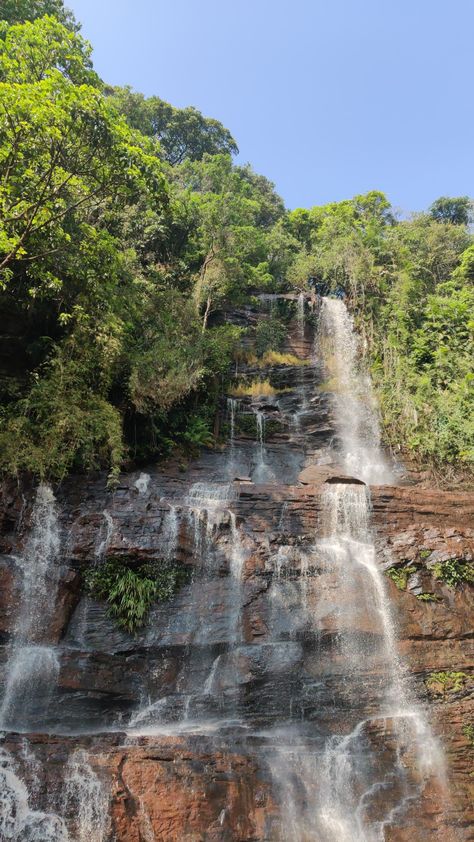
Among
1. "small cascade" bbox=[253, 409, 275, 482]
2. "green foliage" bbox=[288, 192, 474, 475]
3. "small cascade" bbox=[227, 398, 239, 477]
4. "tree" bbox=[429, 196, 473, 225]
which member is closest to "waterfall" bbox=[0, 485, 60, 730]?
"small cascade" bbox=[227, 398, 239, 477]

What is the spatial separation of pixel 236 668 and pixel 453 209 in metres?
28.5

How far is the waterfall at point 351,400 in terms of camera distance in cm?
1517

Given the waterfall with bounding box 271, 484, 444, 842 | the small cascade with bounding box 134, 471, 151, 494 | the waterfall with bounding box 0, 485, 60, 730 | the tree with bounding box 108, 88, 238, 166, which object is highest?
the tree with bounding box 108, 88, 238, 166

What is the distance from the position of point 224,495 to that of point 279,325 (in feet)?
34.0

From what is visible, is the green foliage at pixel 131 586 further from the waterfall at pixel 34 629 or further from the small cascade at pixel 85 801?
the small cascade at pixel 85 801

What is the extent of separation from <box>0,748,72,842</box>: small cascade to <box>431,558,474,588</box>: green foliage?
766 centimetres

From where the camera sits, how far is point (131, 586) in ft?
31.4

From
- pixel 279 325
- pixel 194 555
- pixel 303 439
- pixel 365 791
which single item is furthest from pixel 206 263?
pixel 365 791

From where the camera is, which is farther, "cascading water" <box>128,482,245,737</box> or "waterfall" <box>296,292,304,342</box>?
"waterfall" <box>296,292,304,342</box>

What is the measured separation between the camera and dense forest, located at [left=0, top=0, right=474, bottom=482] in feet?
32.7

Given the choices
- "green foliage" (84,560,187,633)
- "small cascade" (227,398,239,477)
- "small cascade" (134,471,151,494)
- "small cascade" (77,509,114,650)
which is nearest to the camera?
"small cascade" (77,509,114,650)

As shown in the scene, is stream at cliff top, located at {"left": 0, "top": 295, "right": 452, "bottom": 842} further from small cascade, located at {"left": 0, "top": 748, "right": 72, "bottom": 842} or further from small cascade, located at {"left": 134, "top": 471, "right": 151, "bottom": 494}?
small cascade, located at {"left": 134, "top": 471, "right": 151, "bottom": 494}

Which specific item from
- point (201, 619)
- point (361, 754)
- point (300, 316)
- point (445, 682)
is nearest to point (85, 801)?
point (201, 619)

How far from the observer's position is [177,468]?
1402cm
